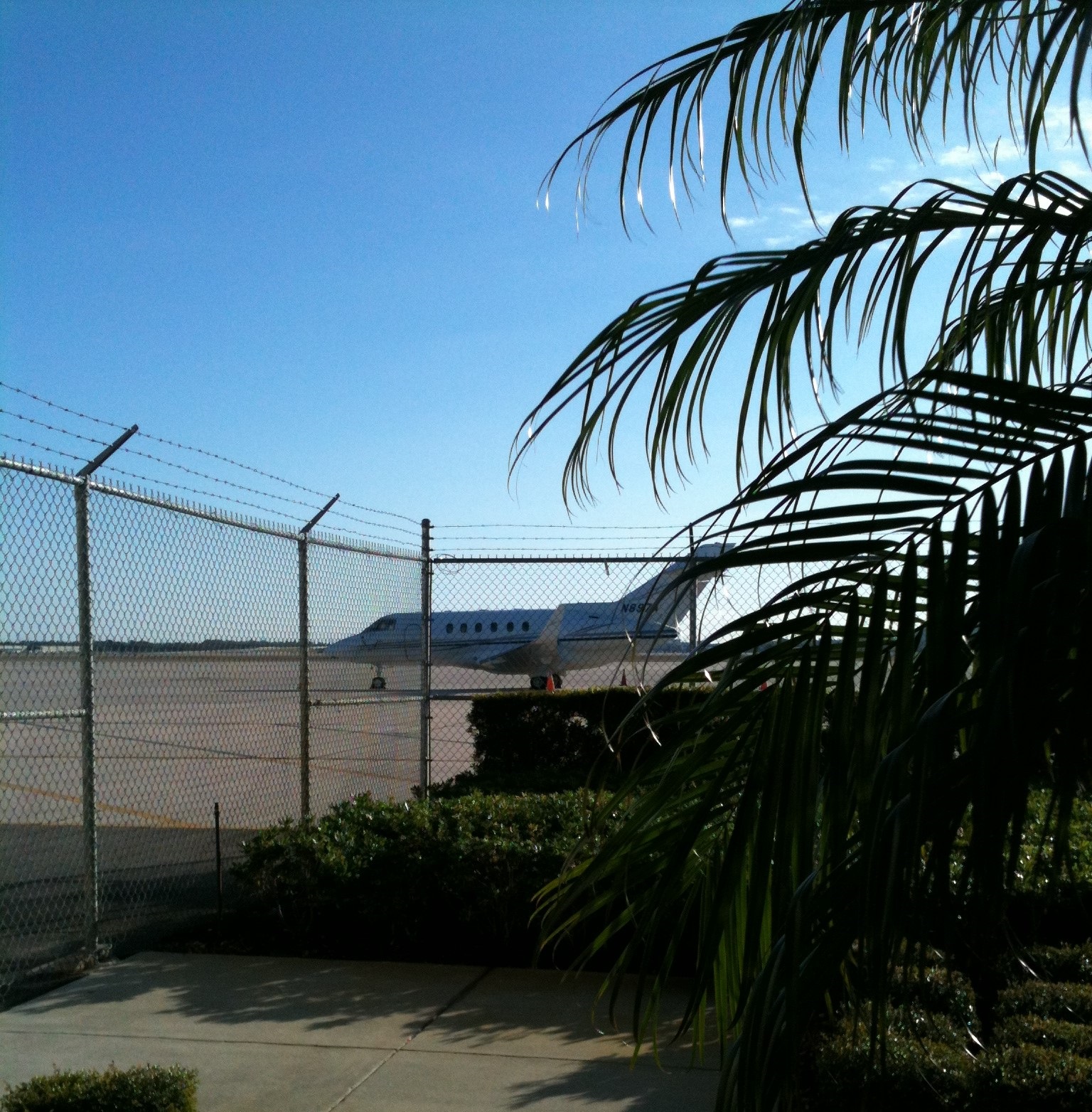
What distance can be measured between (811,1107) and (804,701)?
236 centimetres

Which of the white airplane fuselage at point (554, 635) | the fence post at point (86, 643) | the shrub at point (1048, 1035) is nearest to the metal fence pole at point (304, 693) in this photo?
the white airplane fuselage at point (554, 635)

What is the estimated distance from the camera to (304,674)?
911 centimetres

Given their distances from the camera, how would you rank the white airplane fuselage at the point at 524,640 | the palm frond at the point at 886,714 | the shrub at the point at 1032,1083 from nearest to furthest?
the palm frond at the point at 886,714 → the shrub at the point at 1032,1083 → the white airplane fuselage at the point at 524,640

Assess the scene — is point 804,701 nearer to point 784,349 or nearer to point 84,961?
point 784,349

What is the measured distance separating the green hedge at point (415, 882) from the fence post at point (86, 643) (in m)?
1.10

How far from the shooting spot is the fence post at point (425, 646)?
11.6 meters

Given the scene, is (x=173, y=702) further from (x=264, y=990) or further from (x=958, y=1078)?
(x=958, y=1078)

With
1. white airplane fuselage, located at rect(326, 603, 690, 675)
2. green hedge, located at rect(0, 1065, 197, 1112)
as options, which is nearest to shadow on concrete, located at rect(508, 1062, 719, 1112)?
green hedge, located at rect(0, 1065, 197, 1112)

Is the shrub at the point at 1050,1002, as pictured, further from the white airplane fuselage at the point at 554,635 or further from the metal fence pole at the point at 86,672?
the metal fence pole at the point at 86,672

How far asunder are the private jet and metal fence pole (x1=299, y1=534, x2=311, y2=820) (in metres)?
0.97

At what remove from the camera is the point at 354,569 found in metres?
10.4

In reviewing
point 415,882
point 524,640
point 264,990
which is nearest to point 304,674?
point 415,882

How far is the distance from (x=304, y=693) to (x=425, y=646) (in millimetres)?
2644

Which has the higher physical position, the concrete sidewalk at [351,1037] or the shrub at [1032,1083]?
the shrub at [1032,1083]
